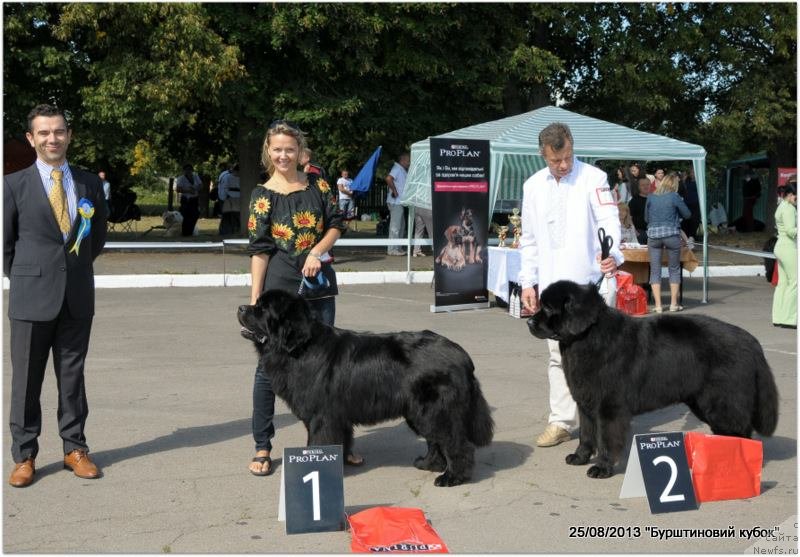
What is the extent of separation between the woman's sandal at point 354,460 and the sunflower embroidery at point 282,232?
4.36 ft

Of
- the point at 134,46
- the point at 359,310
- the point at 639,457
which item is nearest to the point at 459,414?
the point at 639,457

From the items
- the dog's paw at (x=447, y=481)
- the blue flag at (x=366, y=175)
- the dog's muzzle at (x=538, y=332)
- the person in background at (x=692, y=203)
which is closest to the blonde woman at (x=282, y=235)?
the dog's paw at (x=447, y=481)

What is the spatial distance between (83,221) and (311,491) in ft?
6.72

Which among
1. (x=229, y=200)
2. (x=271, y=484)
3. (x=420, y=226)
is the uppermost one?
(x=229, y=200)

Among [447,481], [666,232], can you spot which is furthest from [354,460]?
[666,232]

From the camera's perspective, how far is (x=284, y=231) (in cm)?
548

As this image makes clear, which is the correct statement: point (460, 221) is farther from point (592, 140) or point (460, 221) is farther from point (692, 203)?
point (692, 203)

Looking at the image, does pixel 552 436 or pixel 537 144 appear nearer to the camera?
pixel 552 436

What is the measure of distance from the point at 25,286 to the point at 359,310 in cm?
780

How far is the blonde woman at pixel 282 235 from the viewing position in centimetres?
548

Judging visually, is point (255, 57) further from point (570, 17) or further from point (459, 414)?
point (459, 414)

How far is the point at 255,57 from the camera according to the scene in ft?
68.8

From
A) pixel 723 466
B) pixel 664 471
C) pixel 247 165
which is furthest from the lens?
pixel 247 165

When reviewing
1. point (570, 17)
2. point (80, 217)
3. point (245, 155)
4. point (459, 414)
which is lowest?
point (459, 414)
